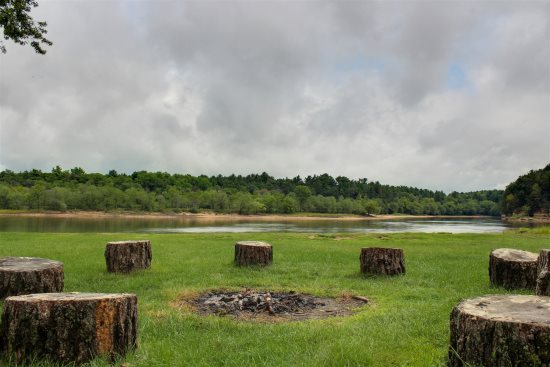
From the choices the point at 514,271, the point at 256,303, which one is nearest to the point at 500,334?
the point at 256,303

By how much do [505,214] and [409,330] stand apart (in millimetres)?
184454

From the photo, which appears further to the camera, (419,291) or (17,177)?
(17,177)

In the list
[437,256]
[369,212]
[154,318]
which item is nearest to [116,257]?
[154,318]

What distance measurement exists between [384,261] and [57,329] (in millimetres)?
10403

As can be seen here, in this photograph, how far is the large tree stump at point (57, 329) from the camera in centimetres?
577

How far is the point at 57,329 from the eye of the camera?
5785 mm

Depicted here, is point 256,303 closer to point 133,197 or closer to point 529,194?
point 133,197

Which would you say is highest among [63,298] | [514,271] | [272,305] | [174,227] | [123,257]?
[63,298]

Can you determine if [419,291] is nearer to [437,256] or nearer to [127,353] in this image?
[127,353]

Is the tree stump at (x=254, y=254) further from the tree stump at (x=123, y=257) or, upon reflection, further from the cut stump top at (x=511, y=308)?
the cut stump top at (x=511, y=308)

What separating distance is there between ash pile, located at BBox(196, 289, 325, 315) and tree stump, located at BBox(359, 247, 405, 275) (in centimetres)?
353

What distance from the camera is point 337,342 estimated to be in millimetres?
6699

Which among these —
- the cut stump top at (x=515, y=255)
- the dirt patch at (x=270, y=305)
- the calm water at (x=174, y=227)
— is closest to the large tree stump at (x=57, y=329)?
the dirt patch at (x=270, y=305)

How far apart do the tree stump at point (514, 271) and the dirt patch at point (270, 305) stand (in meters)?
4.00
